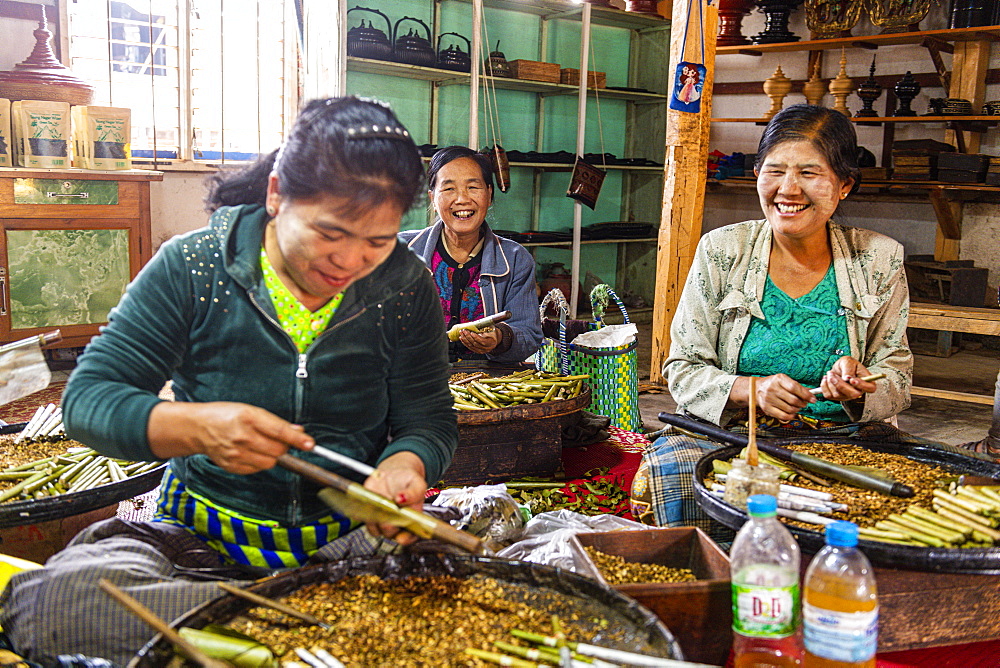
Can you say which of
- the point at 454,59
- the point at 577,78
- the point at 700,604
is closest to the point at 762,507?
the point at 700,604

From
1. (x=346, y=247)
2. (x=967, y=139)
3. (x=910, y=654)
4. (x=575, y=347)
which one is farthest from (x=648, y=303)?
(x=346, y=247)

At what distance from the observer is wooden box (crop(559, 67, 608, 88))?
286 inches

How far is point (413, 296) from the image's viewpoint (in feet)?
5.77

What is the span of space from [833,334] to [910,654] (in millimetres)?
987

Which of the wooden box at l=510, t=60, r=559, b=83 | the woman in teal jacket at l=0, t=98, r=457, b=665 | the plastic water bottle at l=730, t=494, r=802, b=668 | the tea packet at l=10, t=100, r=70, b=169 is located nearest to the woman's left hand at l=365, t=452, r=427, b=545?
the woman in teal jacket at l=0, t=98, r=457, b=665

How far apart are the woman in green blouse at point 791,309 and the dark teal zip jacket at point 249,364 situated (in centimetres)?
98

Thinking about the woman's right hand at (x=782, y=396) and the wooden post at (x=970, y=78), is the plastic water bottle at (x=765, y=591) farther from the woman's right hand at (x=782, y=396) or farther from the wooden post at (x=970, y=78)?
the wooden post at (x=970, y=78)

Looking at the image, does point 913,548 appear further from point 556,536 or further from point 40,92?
point 40,92

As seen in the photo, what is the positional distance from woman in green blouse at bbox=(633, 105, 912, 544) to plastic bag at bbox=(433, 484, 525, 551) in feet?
1.36

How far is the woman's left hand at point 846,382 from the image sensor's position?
2301mm

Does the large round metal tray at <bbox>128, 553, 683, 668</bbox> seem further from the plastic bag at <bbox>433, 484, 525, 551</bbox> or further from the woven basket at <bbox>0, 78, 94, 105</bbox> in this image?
the woven basket at <bbox>0, 78, 94, 105</bbox>

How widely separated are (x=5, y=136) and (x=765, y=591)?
17.9 feet

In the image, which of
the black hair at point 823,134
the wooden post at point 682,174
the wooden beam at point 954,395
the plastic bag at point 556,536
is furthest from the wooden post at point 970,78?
the plastic bag at point 556,536

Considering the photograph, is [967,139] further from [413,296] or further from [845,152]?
[413,296]
